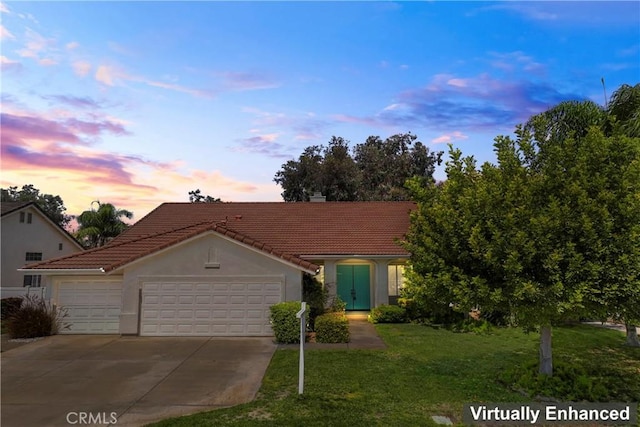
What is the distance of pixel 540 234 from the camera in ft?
23.1

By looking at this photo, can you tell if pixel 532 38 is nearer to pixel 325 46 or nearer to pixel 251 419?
pixel 325 46

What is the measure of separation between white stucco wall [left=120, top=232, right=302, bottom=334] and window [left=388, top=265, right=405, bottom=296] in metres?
6.94

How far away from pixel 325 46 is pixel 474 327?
1237 centimetres

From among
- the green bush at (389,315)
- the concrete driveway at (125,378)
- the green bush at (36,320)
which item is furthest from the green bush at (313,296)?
the green bush at (36,320)

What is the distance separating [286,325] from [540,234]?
27.8 feet

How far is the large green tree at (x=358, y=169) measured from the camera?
3400 centimetres

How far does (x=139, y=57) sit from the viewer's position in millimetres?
13617

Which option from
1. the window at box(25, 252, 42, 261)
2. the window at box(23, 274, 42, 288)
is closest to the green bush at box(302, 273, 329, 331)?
the window at box(23, 274, 42, 288)

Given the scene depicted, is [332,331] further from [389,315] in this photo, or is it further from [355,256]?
[355,256]

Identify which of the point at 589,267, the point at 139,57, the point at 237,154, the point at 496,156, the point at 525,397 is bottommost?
the point at 525,397

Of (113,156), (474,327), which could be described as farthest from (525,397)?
(113,156)

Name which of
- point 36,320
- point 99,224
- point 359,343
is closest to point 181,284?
point 36,320

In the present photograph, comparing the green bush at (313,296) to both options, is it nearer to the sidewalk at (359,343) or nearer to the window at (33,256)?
the sidewalk at (359,343)

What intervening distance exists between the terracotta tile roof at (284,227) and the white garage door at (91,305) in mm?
902
